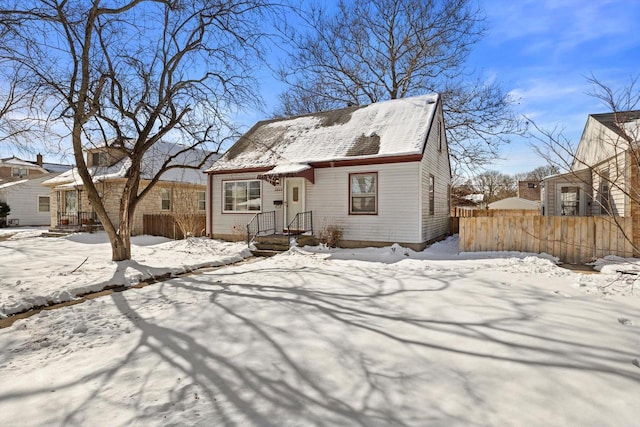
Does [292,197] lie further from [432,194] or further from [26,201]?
[26,201]

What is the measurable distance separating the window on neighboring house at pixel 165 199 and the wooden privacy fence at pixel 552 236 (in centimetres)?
1665

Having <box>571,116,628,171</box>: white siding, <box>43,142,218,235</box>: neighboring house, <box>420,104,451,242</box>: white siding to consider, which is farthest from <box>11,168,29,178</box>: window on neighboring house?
<box>571,116,628,171</box>: white siding

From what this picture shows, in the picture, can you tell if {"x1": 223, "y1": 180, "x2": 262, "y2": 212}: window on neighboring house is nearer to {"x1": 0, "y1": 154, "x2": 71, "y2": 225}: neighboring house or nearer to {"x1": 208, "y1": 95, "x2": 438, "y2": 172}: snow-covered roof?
{"x1": 208, "y1": 95, "x2": 438, "y2": 172}: snow-covered roof

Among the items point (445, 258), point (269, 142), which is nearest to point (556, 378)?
point (445, 258)

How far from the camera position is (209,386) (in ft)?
9.39

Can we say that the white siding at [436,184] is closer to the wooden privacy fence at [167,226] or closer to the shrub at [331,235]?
the shrub at [331,235]

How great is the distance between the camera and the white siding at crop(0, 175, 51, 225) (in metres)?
26.2

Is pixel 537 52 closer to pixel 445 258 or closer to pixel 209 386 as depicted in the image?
pixel 445 258

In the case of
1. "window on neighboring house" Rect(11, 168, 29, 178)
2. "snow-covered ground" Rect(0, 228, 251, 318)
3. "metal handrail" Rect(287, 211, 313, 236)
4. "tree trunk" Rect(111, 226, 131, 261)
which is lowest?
"snow-covered ground" Rect(0, 228, 251, 318)

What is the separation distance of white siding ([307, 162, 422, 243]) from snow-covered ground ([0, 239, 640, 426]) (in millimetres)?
4861

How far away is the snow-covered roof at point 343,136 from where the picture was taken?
11586 millimetres

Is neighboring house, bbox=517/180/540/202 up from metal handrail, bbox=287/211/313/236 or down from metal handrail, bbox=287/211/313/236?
up

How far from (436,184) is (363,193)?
3865 mm

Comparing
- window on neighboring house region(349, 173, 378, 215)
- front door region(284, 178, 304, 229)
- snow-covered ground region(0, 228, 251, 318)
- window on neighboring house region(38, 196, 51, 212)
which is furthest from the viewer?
window on neighboring house region(38, 196, 51, 212)
